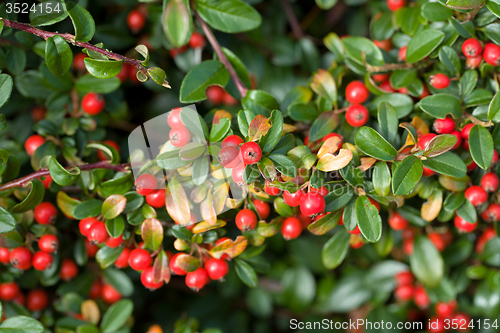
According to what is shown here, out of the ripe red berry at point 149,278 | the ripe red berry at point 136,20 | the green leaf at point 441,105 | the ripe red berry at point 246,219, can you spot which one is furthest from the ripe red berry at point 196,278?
the ripe red berry at point 136,20

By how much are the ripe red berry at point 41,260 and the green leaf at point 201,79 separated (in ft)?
2.95

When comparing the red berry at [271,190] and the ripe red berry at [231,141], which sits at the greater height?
the ripe red berry at [231,141]

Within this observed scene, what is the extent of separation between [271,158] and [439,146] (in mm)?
585

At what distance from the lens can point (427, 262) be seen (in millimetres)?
1965

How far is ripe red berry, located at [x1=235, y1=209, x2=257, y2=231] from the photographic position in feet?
4.52

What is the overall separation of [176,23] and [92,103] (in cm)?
83

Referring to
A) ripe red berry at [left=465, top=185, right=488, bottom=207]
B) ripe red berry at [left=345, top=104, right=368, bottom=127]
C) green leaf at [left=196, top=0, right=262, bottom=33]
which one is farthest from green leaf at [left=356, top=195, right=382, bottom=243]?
green leaf at [left=196, top=0, right=262, bottom=33]

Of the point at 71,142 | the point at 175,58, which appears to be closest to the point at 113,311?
the point at 71,142

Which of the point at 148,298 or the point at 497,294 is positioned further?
the point at 148,298

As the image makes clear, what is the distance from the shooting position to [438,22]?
1.54 meters

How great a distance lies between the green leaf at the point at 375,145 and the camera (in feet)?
4.20

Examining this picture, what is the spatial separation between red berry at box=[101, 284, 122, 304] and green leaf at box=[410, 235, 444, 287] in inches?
64.4

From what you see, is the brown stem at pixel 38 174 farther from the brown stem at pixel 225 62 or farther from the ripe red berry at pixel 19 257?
the brown stem at pixel 225 62

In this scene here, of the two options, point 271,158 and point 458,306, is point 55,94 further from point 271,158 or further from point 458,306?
point 458,306
